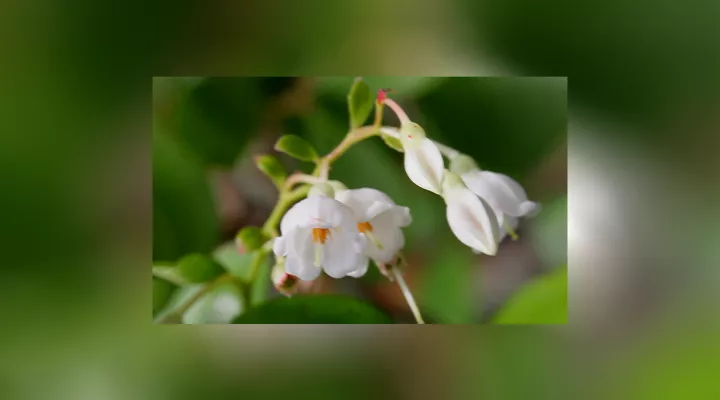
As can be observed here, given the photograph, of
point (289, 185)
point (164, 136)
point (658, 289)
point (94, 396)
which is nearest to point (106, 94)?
point (164, 136)

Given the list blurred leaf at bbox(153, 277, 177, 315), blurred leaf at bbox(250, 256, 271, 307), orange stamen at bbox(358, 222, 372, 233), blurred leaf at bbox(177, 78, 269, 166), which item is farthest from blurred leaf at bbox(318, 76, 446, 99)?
blurred leaf at bbox(153, 277, 177, 315)

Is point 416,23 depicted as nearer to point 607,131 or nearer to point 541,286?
point 607,131

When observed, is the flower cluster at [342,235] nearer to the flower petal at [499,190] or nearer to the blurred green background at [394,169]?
the blurred green background at [394,169]

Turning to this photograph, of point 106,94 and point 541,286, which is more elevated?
point 106,94

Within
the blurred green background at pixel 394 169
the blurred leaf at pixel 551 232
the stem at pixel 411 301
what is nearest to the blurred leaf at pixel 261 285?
the blurred green background at pixel 394 169

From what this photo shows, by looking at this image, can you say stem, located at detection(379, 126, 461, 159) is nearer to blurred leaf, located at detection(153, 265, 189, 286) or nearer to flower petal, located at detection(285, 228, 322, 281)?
flower petal, located at detection(285, 228, 322, 281)
